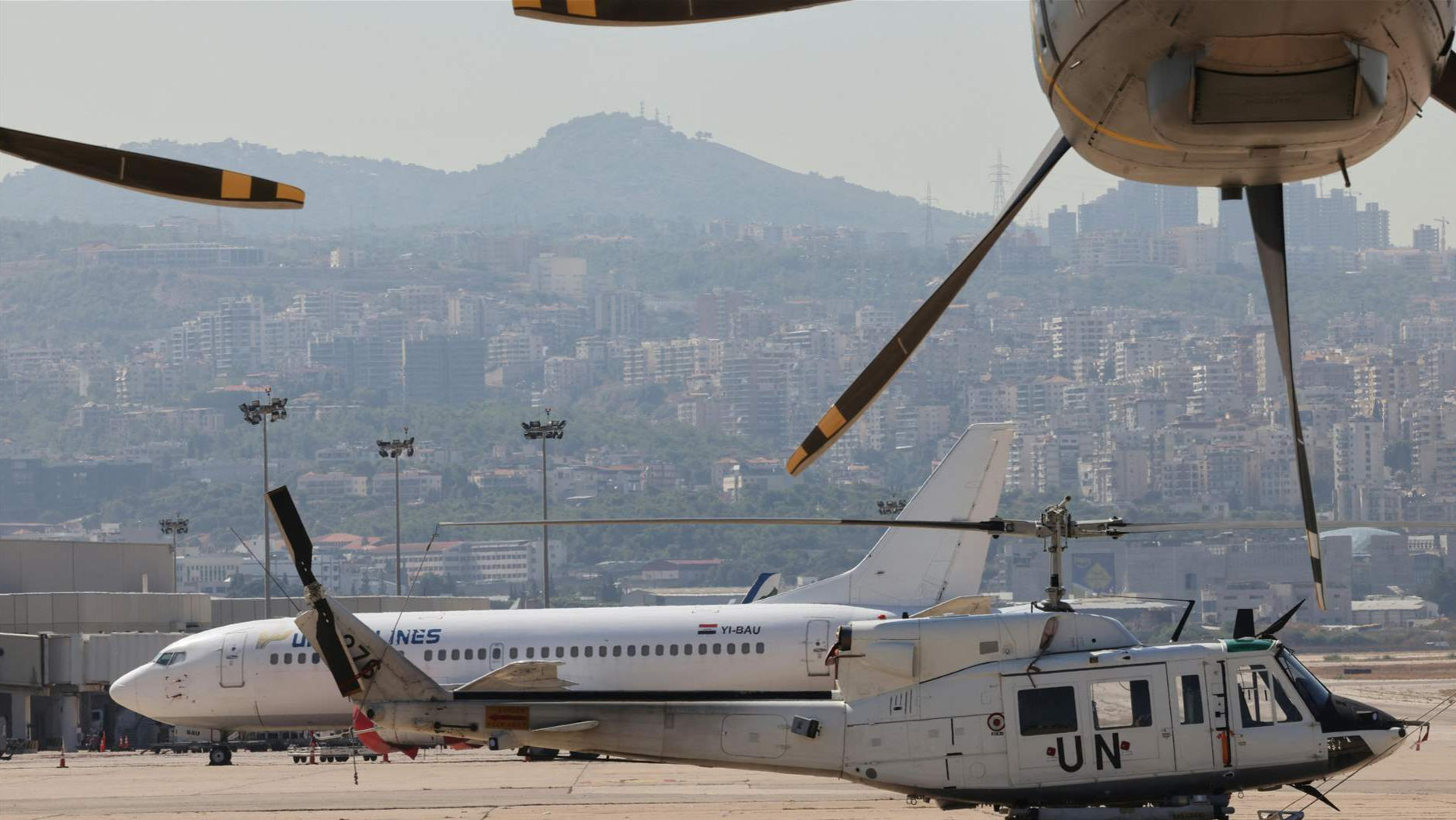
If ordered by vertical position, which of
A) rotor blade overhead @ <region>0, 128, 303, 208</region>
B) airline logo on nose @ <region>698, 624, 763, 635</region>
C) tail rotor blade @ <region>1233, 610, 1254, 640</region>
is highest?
rotor blade overhead @ <region>0, 128, 303, 208</region>

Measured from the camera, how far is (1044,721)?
19.0 meters

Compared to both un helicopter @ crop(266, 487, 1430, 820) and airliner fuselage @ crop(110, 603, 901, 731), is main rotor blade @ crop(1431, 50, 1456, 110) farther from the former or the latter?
airliner fuselage @ crop(110, 603, 901, 731)

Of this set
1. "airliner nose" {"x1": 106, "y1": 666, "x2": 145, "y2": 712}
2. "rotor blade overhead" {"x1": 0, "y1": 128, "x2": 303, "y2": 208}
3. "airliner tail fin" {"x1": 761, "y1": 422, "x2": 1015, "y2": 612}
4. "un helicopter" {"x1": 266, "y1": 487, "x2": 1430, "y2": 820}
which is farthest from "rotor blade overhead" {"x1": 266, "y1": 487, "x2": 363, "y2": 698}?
"airliner nose" {"x1": 106, "y1": 666, "x2": 145, "y2": 712}

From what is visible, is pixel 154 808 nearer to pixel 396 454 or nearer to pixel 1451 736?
pixel 1451 736

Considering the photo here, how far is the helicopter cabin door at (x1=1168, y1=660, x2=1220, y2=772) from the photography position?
18.8m

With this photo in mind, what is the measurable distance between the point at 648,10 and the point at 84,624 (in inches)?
2159

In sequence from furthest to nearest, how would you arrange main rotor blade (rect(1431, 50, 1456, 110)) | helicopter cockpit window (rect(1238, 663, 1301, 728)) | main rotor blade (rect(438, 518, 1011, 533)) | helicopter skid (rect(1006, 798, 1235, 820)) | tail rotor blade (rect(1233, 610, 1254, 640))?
1. tail rotor blade (rect(1233, 610, 1254, 640))
2. helicopter cockpit window (rect(1238, 663, 1301, 728))
3. helicopter skid (rect(1006, 798, 1235, 820))
4. main rotor blade (rect(438, 518, 1011, 533))
5. main rotor blade (rect(1431, 50, 1456, 110))

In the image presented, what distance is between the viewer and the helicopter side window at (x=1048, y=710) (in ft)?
62.3

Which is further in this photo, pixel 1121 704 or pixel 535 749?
pixel 535 749

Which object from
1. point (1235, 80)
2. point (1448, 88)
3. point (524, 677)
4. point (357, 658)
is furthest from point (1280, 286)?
point (524, 677)

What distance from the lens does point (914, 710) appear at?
63.8 ft

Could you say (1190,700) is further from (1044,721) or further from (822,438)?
(822,438)

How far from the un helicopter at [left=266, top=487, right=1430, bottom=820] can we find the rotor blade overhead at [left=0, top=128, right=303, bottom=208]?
22.0 ft

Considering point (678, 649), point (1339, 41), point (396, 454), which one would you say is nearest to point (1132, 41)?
point (1339, 41)
